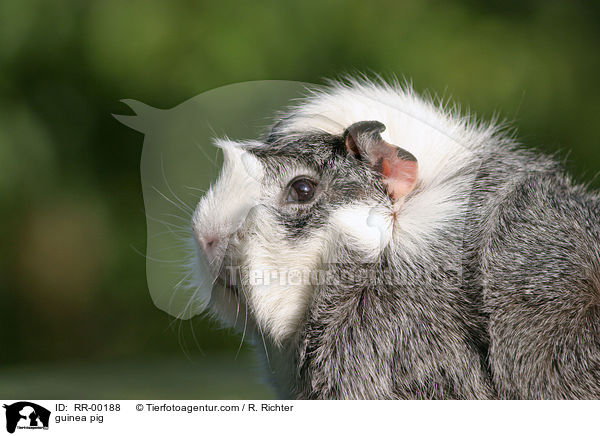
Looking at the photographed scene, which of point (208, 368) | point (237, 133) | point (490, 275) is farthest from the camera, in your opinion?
point (208, 368)

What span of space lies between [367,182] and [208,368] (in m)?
0.59

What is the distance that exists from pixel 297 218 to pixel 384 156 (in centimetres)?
15

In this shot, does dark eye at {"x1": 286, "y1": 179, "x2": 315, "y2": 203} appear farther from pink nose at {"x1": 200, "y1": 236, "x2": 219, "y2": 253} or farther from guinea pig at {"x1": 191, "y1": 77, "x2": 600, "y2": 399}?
pink nose at {"x1": 200, "y1": 236, "x2": 219, "y2": 253}

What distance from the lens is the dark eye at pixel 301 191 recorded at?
0.95 meters

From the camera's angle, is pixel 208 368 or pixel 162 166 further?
pixel 208 368

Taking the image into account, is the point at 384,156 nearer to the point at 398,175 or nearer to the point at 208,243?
the point at 398,175

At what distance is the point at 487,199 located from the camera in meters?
0.98

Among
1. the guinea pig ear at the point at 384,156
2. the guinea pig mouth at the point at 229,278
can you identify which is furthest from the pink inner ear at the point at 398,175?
the guinea pig mouth at the point at 229,278

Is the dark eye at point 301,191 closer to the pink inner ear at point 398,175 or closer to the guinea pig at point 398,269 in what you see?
the guinea pig at point 398,269
